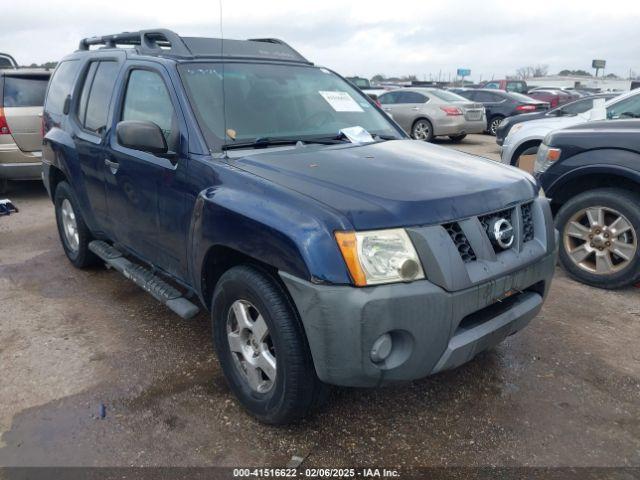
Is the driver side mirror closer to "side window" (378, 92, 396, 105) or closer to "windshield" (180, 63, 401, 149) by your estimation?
"windshield" (180, 63, 401, 149)

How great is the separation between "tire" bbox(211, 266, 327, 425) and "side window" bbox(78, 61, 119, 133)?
2008 mm

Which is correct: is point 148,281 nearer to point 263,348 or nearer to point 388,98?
point 263,348

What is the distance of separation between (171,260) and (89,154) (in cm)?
140

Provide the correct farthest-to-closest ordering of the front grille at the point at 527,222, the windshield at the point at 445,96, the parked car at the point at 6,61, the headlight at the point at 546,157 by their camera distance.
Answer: the windshield at the point at 445,96
the parked car at the point at 6,61
the headlight at the point at 546,157
the front grille at the point at 527,222

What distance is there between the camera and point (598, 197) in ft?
14.7

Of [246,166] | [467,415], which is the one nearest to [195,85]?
[246,166]

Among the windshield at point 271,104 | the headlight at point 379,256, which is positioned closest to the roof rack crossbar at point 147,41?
the windshield at point 271,104

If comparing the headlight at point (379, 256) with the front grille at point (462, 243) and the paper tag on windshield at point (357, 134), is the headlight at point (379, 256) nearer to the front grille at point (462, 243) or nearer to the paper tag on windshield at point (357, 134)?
the front grille at point (462, 243)

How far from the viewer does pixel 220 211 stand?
2.68 m

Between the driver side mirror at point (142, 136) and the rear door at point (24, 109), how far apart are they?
5507 mm

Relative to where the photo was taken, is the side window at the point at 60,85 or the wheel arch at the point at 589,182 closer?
the wheel arch at the point at 589,182

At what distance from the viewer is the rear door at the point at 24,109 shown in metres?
7.59

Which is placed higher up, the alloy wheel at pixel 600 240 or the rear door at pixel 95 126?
the rear door at pixel 95 126

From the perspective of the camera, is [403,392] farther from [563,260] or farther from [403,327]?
[563,260]
